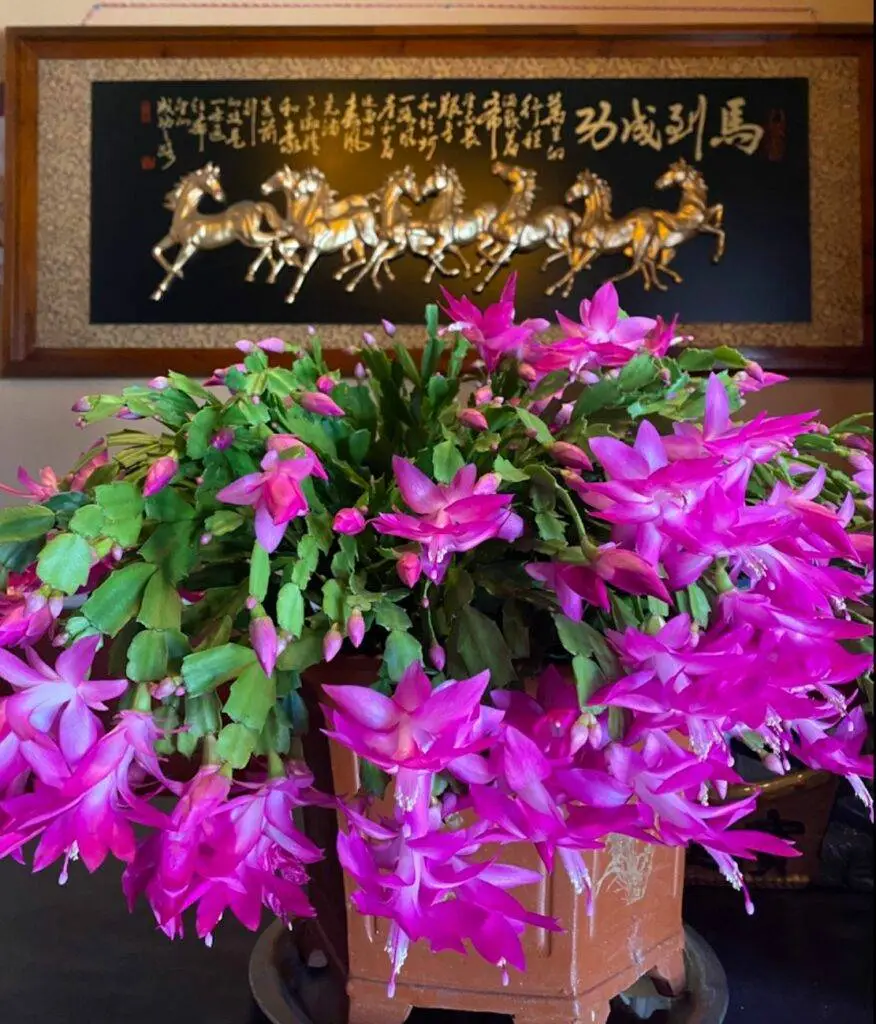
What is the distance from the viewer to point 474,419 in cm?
34

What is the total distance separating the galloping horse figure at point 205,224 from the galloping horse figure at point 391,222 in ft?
0.47

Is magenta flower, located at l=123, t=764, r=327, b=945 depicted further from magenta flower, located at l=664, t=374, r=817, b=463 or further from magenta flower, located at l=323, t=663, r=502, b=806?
magenta flower, located at l=664, t=374, r=817, b=463

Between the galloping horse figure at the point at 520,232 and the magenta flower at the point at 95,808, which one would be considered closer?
the magenta flower at the point at 95,808

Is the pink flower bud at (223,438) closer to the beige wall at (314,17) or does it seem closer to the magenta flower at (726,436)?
the magenta flower at (726,436)

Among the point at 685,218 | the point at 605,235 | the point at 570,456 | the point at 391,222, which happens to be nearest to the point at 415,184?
the point at 391,222

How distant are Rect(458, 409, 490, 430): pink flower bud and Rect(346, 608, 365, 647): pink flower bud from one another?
9cm

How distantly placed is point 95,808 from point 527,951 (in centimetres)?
19

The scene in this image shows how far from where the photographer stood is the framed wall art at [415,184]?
1.25 meters

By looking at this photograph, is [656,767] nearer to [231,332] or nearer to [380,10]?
[231,332]

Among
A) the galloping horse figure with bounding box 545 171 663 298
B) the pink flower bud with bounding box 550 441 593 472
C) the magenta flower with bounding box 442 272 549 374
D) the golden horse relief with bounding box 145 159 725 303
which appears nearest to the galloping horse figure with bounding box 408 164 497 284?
the golden horse relief with bounding box 145 159 725 303

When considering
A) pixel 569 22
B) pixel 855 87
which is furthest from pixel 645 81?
pixel 855 87

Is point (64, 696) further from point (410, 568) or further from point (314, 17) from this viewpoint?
point (314, 17)

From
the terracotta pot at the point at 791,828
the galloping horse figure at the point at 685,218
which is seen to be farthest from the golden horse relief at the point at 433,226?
the terracotta pot at the point at 791,828

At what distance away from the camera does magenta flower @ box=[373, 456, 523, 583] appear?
276 mm
